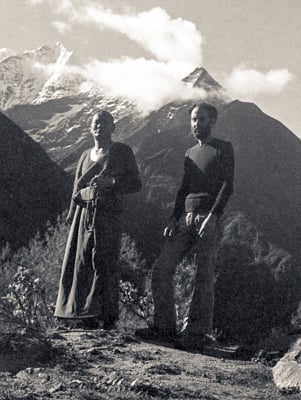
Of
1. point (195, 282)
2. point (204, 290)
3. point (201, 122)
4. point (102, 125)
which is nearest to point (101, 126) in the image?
point (102, 125)

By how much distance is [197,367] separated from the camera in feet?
23.1

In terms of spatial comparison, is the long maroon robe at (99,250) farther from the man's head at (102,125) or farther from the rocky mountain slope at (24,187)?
the rocky mountain slope at (24,187)

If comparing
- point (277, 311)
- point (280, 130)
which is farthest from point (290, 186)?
point (277, 311)

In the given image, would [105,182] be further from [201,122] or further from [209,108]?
[209,108]

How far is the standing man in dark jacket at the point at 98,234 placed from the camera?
8453mm

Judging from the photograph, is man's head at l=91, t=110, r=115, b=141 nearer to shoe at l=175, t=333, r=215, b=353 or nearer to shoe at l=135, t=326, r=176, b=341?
shoe at l=135, t=326, r=176, b=341

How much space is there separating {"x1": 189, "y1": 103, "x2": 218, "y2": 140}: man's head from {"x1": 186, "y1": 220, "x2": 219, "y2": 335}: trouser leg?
1.22 metres

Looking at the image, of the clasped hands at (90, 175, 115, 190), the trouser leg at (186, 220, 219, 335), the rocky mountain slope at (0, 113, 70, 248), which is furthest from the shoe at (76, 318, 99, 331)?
the rocky mountain slope at (0, 113, 70, 248)

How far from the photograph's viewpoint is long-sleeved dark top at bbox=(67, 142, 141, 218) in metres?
8.65

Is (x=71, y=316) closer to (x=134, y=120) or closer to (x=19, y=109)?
(x=134, y=120)

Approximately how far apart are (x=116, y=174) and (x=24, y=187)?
7400 centimetres

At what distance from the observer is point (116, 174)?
871cm

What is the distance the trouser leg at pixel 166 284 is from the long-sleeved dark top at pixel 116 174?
940mm

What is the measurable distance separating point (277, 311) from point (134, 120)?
99412 millimetres
